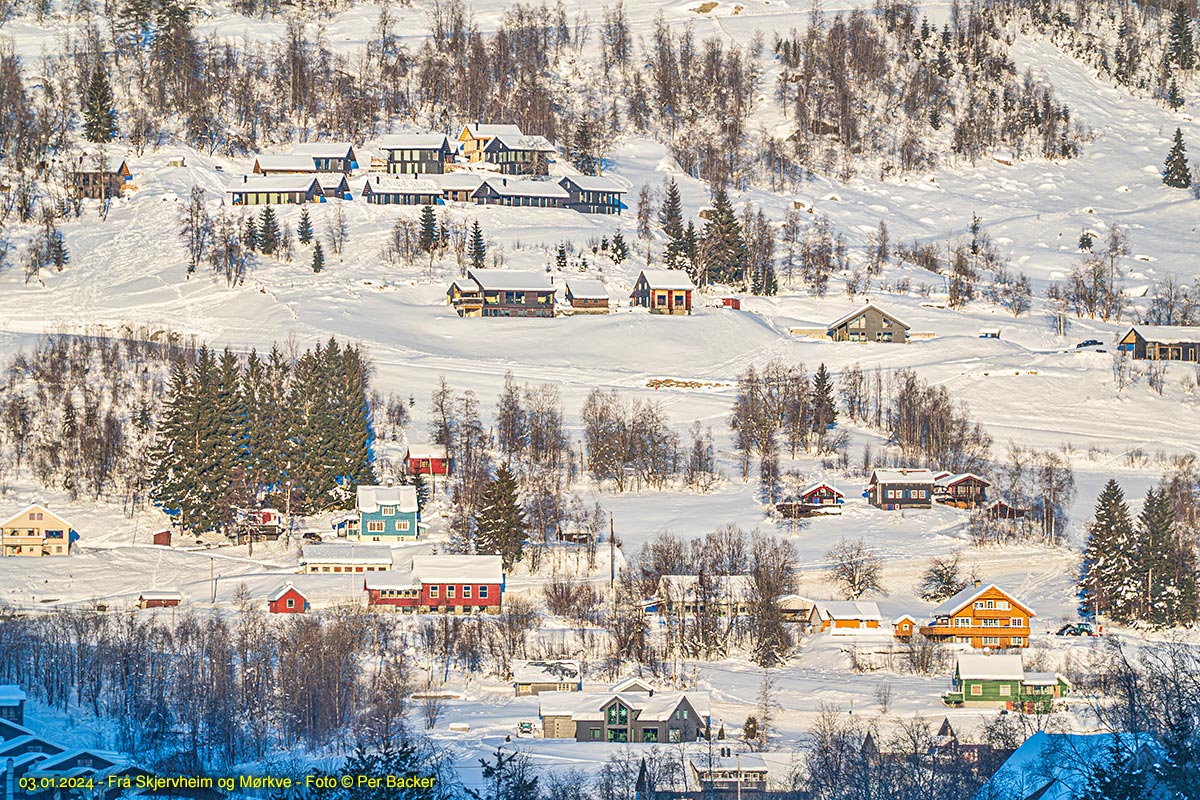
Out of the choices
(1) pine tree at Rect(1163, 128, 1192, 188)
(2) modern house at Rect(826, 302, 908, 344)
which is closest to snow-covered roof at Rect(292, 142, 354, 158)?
(2) modern house at Rect(826, 302, 908, 344)

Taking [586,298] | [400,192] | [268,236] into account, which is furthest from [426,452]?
[400,192]

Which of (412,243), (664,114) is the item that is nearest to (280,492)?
(412,243)

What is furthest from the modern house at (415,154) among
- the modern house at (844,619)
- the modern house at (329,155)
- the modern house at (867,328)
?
the modern house at (844,619)

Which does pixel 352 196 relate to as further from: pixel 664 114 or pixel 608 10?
pixel 608 10

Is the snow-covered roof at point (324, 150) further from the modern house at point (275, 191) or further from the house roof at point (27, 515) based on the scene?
the house roof at point (27, 515)

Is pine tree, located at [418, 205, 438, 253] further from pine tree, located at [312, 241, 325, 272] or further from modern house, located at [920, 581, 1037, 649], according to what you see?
modern house, located at [920, 581, 1037, 649]

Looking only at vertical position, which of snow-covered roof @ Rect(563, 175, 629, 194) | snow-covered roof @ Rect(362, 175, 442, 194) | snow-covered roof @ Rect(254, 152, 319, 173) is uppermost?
snow-covered roof @ Rect(254, 152, 319, 173)

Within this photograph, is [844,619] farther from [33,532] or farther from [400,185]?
[400,185]
